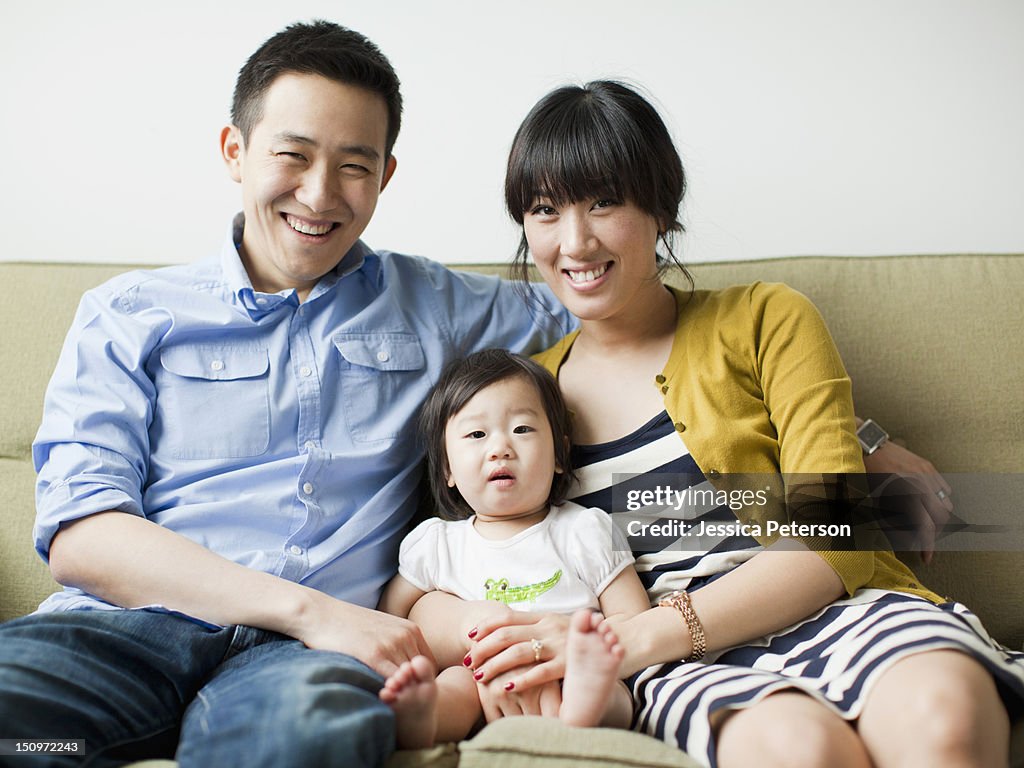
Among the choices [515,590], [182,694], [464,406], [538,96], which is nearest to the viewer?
[182,694]

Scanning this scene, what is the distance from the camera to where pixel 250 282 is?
150 cm

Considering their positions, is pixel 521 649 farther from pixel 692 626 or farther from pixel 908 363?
Answer: pixel 908 363

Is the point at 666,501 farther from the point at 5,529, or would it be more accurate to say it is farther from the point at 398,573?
the point at 5,529

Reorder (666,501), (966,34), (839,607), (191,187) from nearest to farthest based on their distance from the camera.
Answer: (839,607)
(666,501)
(966,34)
(191,187)

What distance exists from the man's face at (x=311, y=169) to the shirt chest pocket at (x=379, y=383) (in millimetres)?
152

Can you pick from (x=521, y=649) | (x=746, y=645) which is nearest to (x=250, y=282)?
(x=521, y=649)

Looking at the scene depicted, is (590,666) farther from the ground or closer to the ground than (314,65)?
closer to the ground

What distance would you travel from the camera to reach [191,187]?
2045mm

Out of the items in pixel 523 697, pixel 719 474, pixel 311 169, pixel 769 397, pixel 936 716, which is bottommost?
pixel 523 697

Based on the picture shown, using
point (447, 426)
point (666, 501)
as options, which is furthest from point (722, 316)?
point (447, 426)

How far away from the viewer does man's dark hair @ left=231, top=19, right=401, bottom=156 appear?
1442mm

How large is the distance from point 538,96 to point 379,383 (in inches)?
33.3

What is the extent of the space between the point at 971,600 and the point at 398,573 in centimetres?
97

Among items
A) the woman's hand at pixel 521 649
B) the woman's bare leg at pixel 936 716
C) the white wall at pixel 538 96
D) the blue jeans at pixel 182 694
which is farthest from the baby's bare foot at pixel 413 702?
the white wall at pixel 538 96
